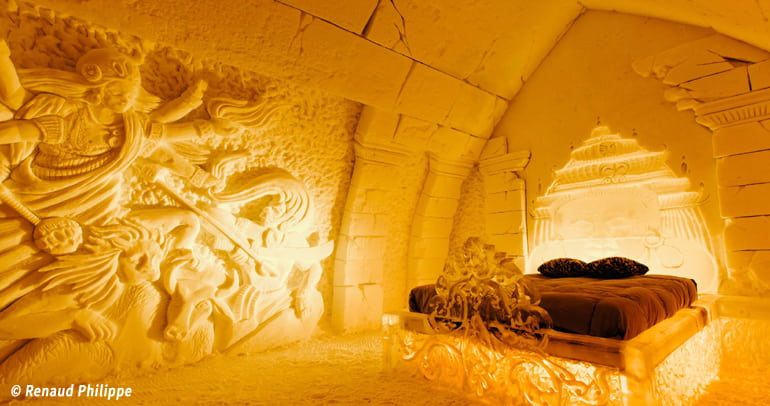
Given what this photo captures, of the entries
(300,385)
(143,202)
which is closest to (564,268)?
(300,385)

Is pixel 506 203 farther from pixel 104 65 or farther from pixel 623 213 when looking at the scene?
pixel 104 65

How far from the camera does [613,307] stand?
1658 millimetres

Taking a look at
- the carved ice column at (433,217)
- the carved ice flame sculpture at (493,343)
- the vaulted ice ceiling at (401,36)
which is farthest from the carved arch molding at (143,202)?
the carved ice flame sculpture at (493,343)

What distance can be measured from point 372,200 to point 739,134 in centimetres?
290

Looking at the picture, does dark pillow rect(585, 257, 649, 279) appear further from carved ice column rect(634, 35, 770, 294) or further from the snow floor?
the snow floor

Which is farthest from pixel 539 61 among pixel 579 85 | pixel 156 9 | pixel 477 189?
pixel 156 9

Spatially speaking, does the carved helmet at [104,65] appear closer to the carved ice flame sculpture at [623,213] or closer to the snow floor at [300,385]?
the snow floor at [300,385]

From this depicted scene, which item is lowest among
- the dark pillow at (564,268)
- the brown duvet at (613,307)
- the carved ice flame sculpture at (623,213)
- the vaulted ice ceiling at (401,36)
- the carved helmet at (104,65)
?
the brown duvet at (613,307)

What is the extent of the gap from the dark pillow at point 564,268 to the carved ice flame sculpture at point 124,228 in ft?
7.40

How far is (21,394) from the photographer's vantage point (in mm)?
2029

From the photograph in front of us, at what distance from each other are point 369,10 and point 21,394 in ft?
10.6

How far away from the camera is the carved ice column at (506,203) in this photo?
12.6 ft

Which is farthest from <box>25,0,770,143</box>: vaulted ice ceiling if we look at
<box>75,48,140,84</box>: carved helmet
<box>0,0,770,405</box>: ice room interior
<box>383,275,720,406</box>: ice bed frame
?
<box>383,275,720,406</box>: ice bed frame

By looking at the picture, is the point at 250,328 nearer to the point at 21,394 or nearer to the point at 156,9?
the point at 21,394
